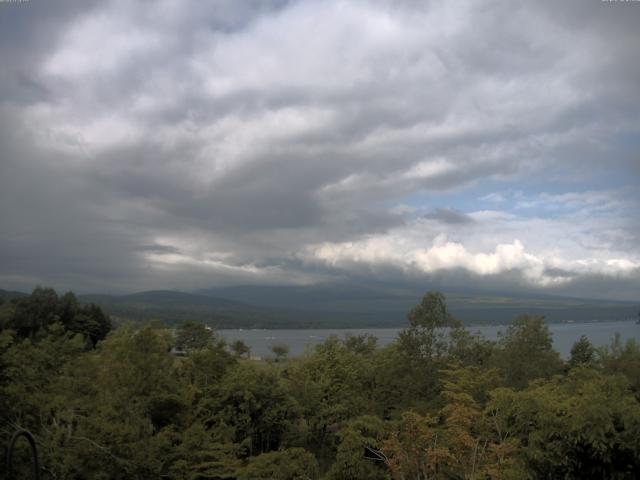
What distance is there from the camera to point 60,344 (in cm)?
3516

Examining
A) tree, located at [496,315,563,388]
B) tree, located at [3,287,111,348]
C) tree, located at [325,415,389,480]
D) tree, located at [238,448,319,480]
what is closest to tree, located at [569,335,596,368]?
tree, located at [496,315,563,388]

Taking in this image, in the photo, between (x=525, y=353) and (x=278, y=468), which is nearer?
(x=278, y=468)

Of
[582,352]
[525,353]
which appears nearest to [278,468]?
[525,353]

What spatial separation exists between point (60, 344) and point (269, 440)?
1426 centimetres

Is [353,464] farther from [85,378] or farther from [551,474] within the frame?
[85,378]

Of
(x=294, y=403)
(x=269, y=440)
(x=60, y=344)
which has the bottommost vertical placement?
(x=269, y=440)

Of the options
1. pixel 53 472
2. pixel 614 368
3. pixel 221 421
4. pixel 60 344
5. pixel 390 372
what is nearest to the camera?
pixel 53 472

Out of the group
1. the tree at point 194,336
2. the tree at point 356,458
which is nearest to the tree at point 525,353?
the tree at point 356,458

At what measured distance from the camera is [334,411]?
3189cm

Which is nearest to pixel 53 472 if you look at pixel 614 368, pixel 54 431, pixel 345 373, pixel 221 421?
pixel 54 431

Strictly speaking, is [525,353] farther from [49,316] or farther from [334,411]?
[49,316]

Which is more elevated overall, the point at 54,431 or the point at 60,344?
the point at 60,344

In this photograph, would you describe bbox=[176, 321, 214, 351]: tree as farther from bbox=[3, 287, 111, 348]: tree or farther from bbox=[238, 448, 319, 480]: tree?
bbox=[3, 287, 111, 348]: tree

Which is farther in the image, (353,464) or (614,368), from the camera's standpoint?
(614,368)
